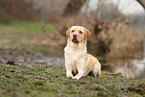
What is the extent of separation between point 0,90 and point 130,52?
11.3 meters

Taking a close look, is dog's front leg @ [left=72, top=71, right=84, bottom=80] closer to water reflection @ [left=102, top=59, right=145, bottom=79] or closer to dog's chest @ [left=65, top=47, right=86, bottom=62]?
dog's chest @ [left=65, top=47, right=86, bottom=62]

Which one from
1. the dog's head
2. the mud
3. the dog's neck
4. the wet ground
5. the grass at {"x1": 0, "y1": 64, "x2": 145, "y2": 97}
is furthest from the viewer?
the wet ground

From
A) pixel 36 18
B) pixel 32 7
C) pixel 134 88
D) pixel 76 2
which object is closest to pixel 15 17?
pixel 36 18

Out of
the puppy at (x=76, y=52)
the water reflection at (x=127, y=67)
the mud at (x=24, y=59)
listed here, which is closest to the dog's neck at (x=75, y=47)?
the puppy at (x=76, y=52)

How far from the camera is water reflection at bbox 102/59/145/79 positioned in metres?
9.65

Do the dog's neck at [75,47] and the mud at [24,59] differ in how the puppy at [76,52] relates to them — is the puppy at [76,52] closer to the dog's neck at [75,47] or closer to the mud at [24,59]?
the dog's neck at [75,47]

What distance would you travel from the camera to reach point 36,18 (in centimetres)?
4394

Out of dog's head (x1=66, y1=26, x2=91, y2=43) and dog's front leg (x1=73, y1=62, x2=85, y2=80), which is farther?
dog's front leg (x1=73, y1=62, x2=85, y2=80)

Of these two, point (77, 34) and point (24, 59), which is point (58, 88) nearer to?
point (77, 34)

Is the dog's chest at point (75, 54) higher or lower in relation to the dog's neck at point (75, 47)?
lower

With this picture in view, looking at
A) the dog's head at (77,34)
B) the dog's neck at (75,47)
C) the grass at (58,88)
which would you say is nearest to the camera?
the grass at (58,88)

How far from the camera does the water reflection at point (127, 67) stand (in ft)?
31.7

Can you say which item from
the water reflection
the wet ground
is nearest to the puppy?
the wet ground

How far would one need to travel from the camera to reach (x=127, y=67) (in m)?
10.8
